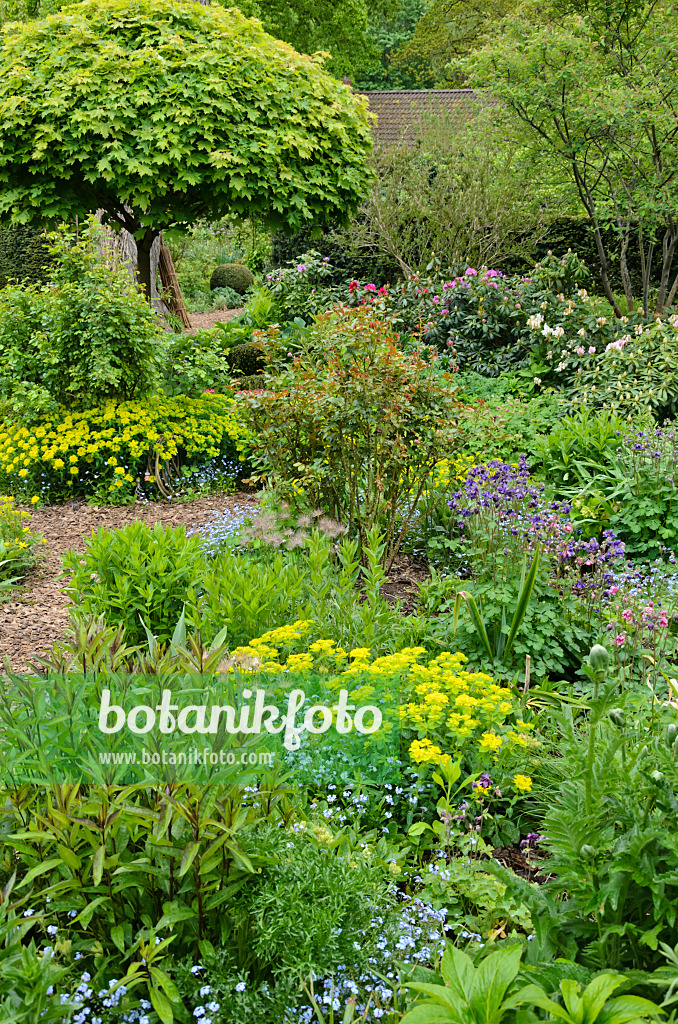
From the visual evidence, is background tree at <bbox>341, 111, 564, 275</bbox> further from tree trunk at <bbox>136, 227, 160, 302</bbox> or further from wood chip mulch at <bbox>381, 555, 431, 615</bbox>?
wood chip mulch at <bbox>381, 555, 431, 615</bbox>

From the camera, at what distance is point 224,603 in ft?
10.8

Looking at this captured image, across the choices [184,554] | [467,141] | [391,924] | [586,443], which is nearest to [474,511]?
[184,554]

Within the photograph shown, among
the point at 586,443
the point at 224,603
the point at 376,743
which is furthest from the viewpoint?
the point at 586,443

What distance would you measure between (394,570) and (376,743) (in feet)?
7.50

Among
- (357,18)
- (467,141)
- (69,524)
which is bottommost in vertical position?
(69,524)

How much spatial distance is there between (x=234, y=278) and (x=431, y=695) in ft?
57.1

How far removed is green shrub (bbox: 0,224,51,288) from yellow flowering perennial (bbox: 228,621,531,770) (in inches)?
625

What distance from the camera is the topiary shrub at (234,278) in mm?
18594

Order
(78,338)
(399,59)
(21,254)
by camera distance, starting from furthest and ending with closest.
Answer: (399,59) < (21,254) < (78,338)

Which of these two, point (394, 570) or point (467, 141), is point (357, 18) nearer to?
point (467, 141)

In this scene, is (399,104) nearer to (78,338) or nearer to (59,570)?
(78,338)

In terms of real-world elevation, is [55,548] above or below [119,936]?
below

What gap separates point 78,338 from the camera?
6660 millimetres

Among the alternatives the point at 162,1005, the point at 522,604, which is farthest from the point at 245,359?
the point at 162,1005
